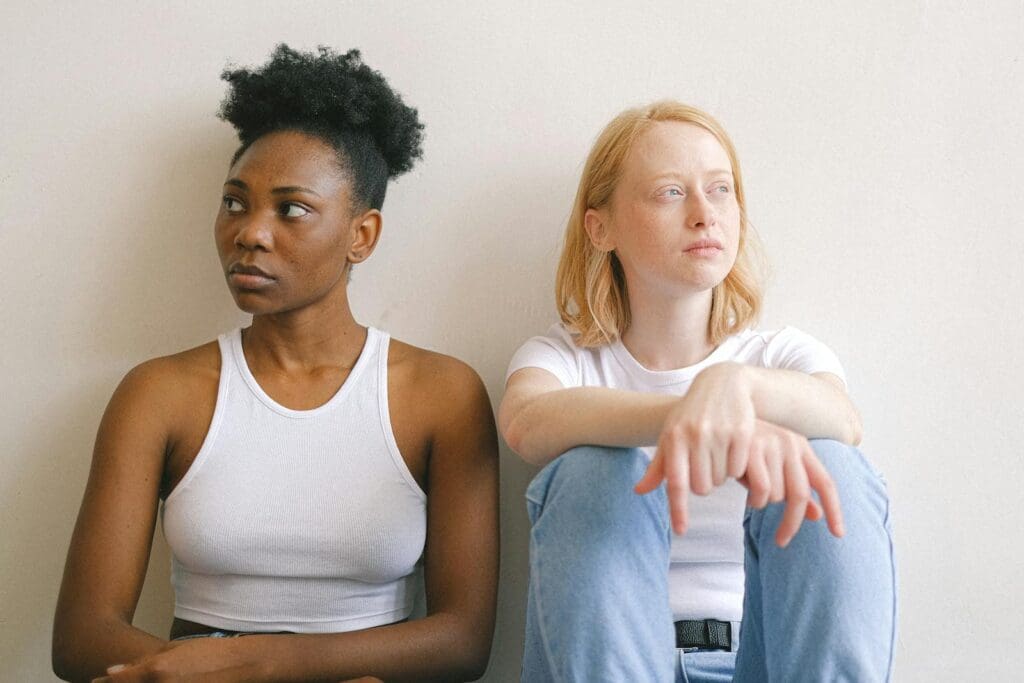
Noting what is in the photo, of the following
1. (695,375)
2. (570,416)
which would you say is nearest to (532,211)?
(695,375)

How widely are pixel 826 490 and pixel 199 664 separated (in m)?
0.72

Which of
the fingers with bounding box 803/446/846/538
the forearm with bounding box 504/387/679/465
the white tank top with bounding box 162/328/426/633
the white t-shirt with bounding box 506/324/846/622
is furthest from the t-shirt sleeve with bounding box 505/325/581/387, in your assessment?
the fingers with bounding box 803/446/846/538

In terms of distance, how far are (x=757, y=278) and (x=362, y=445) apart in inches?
24.5

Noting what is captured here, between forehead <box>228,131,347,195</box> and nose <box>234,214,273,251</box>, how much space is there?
56 mm

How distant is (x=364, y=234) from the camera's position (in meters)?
1.39

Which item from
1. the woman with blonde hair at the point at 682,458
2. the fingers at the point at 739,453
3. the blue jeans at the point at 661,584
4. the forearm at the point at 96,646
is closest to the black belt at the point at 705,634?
the woman with blonde hair at the point at 682,458

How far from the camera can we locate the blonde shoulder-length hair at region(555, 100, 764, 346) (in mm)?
1331

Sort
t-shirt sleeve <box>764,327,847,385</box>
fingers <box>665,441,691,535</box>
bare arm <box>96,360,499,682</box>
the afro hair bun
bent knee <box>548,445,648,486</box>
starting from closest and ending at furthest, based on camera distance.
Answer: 1. fingers <box>665,441,691,535</box>
2. bent knee <box>548,445,648,486</box>
3. bare arm <box>96,360,499,682</box>
4. t-shirt sleeve <box>764,327,847,385</box>
5. the afro hair bun

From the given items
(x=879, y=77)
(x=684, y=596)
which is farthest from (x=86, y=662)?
(x=879, y=77)

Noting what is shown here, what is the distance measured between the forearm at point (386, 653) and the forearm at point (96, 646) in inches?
5.1

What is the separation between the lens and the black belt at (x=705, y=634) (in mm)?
1222

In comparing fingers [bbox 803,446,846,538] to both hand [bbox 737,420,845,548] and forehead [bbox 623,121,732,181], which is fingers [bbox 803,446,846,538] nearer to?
hand [bbox 737,420,845,548]

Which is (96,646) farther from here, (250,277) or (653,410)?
(653,410)

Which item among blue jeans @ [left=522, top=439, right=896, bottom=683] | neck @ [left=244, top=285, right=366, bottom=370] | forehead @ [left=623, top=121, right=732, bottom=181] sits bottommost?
blue jeans @ [left=522, top=439, right=896, bottom=683]
